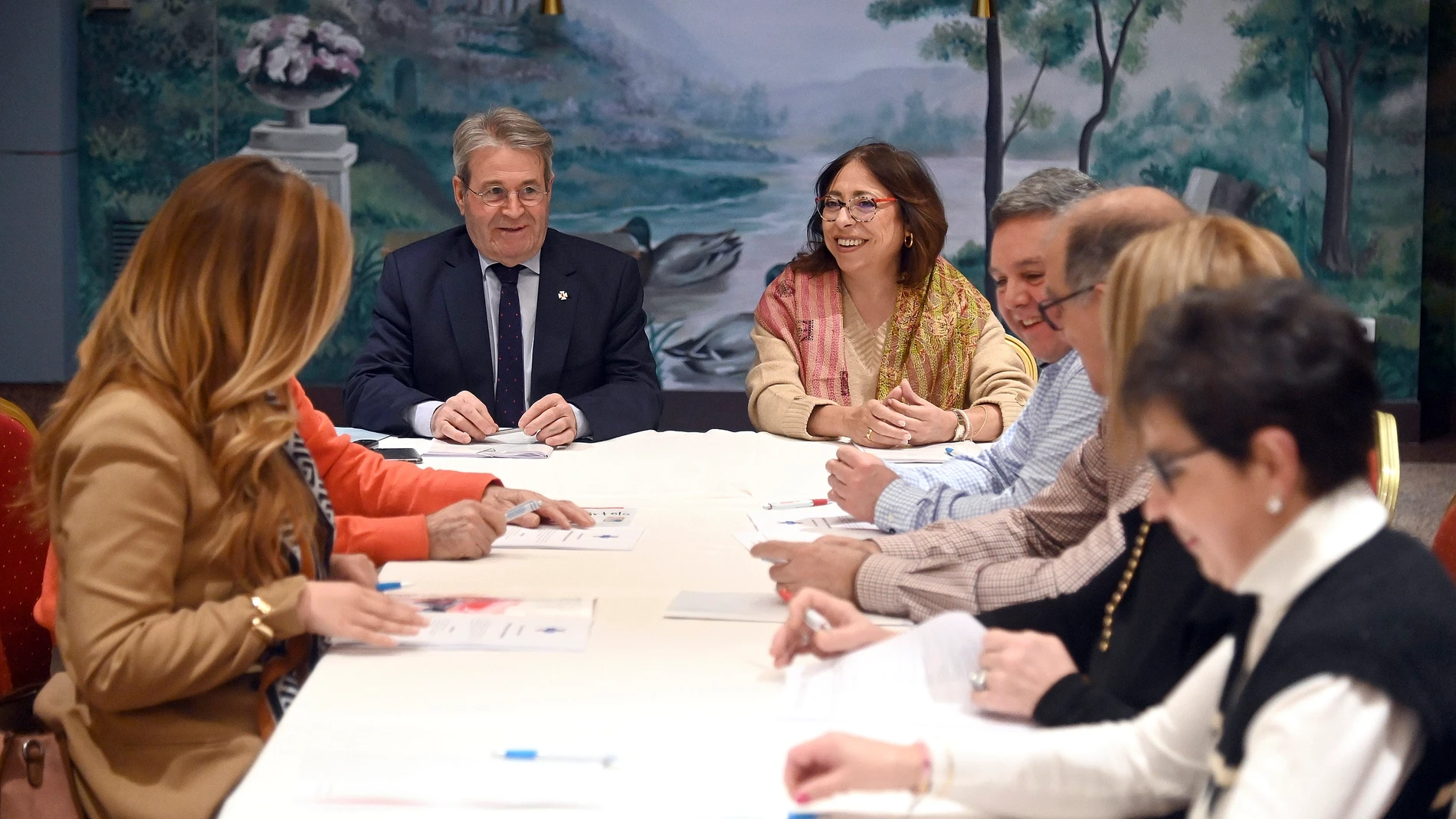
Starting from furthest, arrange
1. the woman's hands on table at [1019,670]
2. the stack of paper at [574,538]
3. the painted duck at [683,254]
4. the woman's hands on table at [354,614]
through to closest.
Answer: the painted duck at [683,254], the stack of paper at [574,538], the woman's hands on table at [354,614], the woman's hands on table at [1019,670]

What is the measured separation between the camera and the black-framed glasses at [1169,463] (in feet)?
3.63

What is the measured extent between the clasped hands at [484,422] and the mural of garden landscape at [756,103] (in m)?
3.63

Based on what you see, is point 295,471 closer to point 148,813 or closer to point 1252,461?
point 148,813

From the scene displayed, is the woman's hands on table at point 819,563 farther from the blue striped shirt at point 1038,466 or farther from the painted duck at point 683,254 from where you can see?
the painted duck at point 683,254

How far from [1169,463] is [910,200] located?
9.80ft

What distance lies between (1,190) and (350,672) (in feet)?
20.3

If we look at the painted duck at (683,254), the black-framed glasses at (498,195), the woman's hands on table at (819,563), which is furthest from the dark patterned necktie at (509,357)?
the painted duck at (683,254)

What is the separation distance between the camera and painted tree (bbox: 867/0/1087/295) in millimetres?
7000

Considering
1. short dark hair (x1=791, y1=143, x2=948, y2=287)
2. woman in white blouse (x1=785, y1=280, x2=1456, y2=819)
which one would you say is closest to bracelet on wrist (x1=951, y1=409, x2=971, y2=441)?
short dark hair (x1=791, y1=143, x2=948, y2=287)

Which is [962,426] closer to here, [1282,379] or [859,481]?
[859,481]

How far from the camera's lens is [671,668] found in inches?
67.7

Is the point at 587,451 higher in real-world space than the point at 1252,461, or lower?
lower

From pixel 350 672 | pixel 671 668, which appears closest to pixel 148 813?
pixel 350 672

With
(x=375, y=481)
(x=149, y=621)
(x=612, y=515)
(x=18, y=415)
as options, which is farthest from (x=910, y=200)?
(x=149, y=621)
